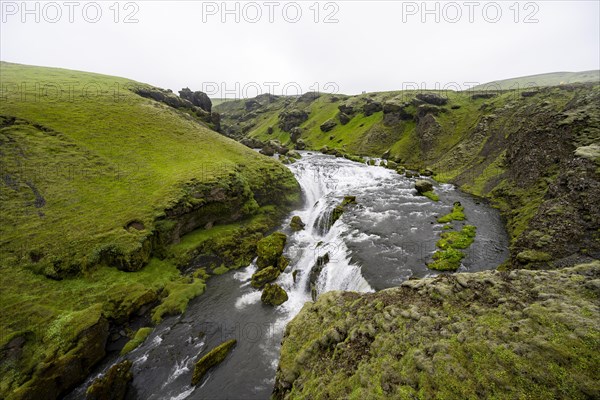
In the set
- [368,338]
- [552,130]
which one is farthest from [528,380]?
[552,130]

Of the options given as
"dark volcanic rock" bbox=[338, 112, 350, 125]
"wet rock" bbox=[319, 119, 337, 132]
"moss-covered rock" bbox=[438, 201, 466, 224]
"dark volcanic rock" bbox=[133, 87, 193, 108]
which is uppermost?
"dark volcanic rock" bbox=[338, 112, 350, 125]

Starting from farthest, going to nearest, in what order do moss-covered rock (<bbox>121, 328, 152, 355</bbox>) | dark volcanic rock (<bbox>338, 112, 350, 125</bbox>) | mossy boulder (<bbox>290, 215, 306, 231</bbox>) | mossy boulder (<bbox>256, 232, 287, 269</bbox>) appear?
dark volcanic rock (<bbox>338, 112, 350, 125</bbox>) → mossy boulder (<bbox>290, 215, 306, 231</bbox>) → mossy boulder (<bbox>256, 232, 287, 269</bbox>) → moss-covered rock (<bbox>121, 328, 152, 355</bbox>)

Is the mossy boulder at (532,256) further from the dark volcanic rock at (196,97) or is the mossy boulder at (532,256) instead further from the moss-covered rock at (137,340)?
the dark volcanic rock at (196,97)

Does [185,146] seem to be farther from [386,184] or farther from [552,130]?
[552,130]

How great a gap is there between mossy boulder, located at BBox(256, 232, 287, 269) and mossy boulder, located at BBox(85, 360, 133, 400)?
1436 cm

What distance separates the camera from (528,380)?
648 centimetres

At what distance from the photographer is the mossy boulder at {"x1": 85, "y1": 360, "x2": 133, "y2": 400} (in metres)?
16.2

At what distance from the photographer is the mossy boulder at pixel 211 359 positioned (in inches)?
680

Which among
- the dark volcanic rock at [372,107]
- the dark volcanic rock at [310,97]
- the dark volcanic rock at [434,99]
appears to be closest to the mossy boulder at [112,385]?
the dark volcanic rock at [434,99]

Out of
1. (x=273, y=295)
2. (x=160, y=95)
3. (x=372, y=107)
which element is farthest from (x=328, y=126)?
(x=273, y=295)

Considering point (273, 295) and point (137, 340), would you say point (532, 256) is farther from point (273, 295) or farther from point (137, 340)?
point (137, 340)

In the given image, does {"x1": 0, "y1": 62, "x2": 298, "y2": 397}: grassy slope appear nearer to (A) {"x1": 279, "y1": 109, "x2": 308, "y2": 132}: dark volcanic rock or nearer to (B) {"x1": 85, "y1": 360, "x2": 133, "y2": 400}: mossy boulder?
(B) {"x1": 85, "y1": 360, "x2": 133, "y2": 400}: mossy boulder

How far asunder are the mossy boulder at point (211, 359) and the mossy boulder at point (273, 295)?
484cm

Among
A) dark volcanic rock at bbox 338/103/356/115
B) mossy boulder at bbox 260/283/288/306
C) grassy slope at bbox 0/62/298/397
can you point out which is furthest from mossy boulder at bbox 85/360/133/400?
dark volcanic rock at bbox 338/103/356/115
